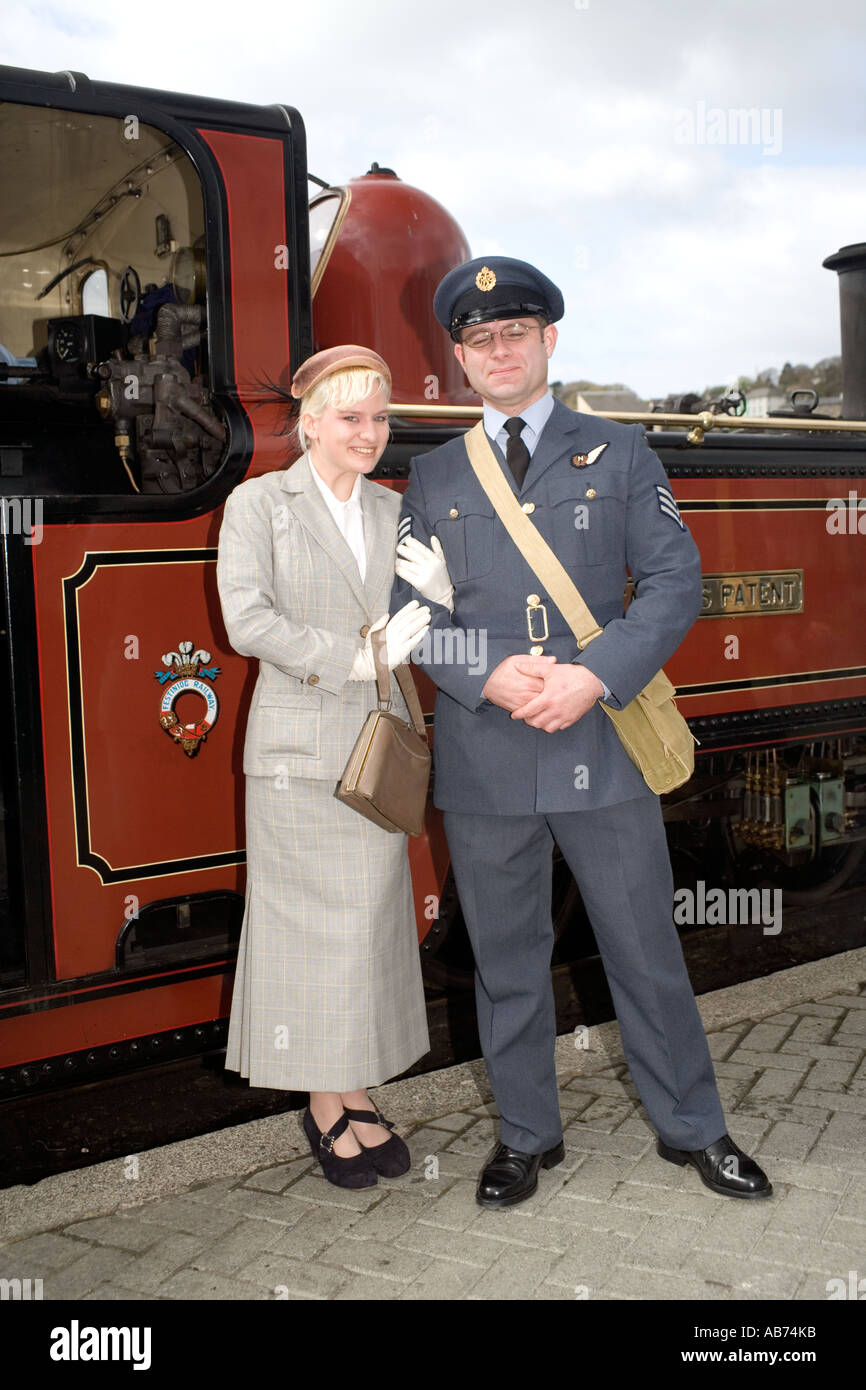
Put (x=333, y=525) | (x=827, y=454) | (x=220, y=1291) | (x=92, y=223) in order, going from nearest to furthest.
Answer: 1. (x=220, y=1291)
2. (x=333, y=525)
3. (x=92, y=223)
4. (x=827, y=454)

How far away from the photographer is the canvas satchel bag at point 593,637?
2.52 m

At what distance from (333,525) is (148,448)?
0.60 meters

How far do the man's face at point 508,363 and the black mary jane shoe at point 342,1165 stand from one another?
5.27ft

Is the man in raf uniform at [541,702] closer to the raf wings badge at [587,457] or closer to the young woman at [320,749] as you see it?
the raf wings badge at [587,457]

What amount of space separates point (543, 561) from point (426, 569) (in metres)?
0.24

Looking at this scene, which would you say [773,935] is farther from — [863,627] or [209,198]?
[209,198]

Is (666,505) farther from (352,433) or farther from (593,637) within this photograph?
(352,433)

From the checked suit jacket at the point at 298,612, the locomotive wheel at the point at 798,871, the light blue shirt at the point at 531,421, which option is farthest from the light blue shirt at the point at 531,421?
the locomotive wheel at the point at 798,871

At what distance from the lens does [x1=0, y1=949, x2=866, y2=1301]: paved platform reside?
7.88 feet

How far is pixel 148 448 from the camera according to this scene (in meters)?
2.94

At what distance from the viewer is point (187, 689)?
9.21 feet

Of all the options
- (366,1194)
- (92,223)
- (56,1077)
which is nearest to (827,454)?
(92,223)

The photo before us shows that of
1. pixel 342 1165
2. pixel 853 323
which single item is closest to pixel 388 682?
pixel 342 1165

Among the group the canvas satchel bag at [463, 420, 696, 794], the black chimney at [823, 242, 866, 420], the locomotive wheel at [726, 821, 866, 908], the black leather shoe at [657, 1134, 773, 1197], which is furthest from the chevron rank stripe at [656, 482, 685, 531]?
the black chimney at [823, 242, 866, 420]
